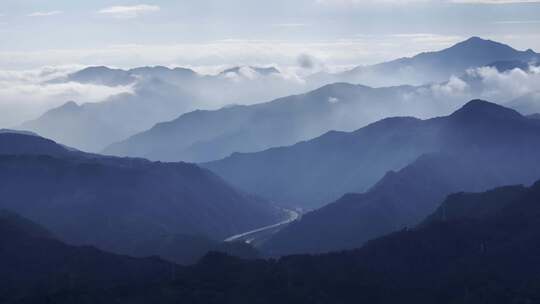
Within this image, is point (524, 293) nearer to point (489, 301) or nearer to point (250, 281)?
point (489, 301)

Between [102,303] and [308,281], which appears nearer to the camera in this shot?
[102,303]

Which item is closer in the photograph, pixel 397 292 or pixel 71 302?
pixel 71 302

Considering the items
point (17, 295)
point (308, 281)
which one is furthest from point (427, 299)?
point (17, 295)

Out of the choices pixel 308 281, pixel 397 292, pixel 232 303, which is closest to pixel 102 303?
pixel 232 303

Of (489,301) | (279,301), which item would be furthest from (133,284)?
(489,301)

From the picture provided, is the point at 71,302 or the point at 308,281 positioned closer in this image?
the point at 71,302

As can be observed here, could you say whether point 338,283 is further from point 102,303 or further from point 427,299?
point 102,303

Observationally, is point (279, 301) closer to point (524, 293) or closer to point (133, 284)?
point (133, 284)
